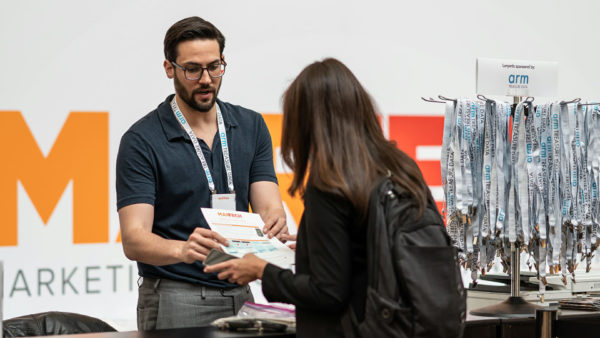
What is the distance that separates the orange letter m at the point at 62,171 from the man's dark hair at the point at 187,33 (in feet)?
5.33

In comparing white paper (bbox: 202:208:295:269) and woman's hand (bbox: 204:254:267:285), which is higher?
white paper (bbox: 202:208:295:269)

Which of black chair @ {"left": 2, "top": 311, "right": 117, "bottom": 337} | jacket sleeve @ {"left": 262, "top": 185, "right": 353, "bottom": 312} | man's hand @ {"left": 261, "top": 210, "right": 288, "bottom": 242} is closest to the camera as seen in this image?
jacket sleeve @ {"left": 262, "top": 185, "right": 353, "bottom": 312}

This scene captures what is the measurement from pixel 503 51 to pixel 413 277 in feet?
11.5

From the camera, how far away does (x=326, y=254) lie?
1.77m

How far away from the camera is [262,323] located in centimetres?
220

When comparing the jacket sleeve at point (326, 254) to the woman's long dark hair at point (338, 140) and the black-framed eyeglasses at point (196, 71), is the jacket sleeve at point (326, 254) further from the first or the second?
the black-framed eyeglasses at point (196, 71)

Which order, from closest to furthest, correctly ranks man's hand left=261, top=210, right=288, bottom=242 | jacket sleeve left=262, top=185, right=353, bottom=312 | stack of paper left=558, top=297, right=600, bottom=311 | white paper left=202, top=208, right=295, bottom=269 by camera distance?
jacket sleeve left=262, top=185, right=353, bottom=312 → white paper left=202, top=208, right=295, bottom=269 → man's hand left=261, top=210, right=288, bottom=242 → stack of paper left=558, top=297, right=600, bottom=311

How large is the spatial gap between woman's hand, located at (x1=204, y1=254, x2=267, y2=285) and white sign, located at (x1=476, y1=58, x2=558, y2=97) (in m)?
1.29

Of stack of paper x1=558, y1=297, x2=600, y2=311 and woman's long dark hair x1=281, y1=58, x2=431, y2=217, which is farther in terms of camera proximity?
stack of paper x1=558, y1=297, x2=600, y2=311

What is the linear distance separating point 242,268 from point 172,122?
795 millimetres

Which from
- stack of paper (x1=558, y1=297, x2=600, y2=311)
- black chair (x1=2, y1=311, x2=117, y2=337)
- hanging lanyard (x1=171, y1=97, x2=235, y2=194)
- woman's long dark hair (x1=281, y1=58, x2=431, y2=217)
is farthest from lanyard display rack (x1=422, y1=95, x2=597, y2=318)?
black chair (x1=2, y1=311, x2=117, y2=337)

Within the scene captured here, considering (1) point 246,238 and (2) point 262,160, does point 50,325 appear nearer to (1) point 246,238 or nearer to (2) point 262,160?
(2) point 262,160

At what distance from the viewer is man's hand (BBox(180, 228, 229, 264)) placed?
2.16 m

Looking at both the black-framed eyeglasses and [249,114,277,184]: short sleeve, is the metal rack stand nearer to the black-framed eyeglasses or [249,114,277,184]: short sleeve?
[249,114,277,184]: short sleeve
